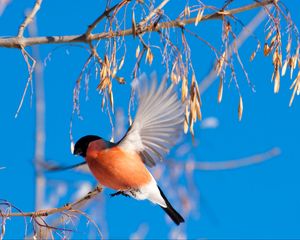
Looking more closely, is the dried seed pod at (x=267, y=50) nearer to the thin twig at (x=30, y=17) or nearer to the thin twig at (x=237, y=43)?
the thin twig at (x=237, y=43)

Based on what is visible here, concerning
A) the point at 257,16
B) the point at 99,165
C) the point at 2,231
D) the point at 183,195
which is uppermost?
the point at 257,16

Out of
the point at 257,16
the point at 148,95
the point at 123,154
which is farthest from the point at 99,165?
the point at 257,16

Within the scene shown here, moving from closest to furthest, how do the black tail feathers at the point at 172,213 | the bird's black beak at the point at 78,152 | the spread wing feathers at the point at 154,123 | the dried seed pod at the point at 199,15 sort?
the dried seed pod at the point at 199,15
the spread wing feathers at the point at 154,123
the bird's black beak at the point at 78,152
the black tail feathers at the point at 172,213

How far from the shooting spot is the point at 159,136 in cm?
186

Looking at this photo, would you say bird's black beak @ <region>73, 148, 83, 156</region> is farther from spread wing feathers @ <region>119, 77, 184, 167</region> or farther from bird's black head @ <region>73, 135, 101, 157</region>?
spread wing feathers @ <region>119, 77, 184, 167</region>

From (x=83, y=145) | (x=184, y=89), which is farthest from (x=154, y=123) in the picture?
(x=184, y=89)

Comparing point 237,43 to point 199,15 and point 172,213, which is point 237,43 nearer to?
point 199,15

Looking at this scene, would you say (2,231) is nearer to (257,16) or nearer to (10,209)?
(10,209)

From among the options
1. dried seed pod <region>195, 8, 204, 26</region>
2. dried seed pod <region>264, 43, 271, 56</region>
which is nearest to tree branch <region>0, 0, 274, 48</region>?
dried seed pod <region>195, 8, 204, 26</region>

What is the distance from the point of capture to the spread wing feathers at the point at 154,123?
1.69 meters

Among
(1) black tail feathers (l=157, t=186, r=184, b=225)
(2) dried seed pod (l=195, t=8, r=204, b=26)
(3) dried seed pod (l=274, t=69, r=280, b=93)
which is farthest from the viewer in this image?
(1) black tail feathers (l=157, t=186, r=184, b=225)

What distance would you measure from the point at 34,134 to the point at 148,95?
1.54ft

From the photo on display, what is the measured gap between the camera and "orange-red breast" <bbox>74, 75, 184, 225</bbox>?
173 centimetres

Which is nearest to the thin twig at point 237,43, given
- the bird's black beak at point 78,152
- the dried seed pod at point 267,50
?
the dried seed pod at point 267,50
